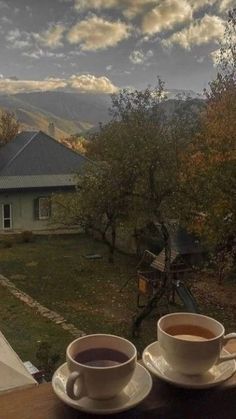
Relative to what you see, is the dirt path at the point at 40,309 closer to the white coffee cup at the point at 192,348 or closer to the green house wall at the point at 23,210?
the green house wall at the point at 23,210

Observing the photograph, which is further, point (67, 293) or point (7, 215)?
point (7, 215)

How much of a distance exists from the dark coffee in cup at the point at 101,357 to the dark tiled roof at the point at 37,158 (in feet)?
92.8

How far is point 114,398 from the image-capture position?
144 cm

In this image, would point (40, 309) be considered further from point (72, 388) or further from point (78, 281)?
point (72, 388)

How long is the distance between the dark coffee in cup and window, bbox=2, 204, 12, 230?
27441 mm

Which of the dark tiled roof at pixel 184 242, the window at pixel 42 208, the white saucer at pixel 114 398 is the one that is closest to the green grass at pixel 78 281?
the dark tiled roof at pixel 184 242

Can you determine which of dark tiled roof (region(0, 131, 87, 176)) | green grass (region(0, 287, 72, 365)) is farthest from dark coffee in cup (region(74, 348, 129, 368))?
dark tiled roof (region(0, 131, 87, 176))

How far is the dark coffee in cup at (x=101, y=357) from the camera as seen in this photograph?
1.59 metres

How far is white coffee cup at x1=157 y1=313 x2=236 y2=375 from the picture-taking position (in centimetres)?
157

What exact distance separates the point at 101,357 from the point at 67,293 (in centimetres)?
1554

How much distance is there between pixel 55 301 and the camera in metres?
15.9

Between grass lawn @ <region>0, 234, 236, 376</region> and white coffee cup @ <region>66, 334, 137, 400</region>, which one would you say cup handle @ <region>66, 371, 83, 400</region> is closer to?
white coffee cup @ <region>66, 334, 137, 400</region>

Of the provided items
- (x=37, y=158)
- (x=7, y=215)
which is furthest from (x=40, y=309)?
(x=37, y=158)

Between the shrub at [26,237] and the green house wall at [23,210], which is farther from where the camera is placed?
the green house wall at [23,210]
